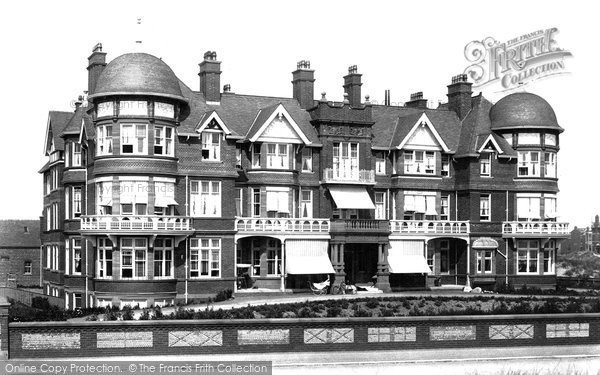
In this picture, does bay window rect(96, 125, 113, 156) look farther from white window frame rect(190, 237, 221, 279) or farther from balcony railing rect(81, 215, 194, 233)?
white window frame rect(190, 237, 221, 279)

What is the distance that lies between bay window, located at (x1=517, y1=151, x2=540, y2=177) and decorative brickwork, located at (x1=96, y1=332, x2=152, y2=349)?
37.1 m

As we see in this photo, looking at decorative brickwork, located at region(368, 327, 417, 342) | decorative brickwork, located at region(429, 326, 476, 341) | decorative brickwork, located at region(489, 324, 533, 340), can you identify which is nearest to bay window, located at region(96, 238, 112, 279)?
decorative brickwork, located at region(368, 327, 417, 342)

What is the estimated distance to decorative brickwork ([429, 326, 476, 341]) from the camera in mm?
27906

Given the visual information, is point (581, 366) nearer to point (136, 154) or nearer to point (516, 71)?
point (136, 154)

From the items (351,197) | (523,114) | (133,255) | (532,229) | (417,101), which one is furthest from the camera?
(417,101)

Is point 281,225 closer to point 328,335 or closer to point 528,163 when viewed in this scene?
point 528,163

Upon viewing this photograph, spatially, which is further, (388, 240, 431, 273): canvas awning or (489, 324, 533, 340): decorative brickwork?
(388, 240, 431, 273): canvas awning

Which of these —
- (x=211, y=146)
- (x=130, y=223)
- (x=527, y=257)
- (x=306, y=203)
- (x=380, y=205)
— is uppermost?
(x=211, y=146)

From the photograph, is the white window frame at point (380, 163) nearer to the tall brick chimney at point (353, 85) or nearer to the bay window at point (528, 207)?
the tall brick chimney at point (353, 85)

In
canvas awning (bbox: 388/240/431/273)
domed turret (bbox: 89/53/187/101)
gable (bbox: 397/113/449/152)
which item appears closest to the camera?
domed turret (bbox: 89/53/187/101)

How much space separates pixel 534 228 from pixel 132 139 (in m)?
26.2

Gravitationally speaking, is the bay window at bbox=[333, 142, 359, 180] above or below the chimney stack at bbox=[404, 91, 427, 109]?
below

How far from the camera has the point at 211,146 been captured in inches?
1966

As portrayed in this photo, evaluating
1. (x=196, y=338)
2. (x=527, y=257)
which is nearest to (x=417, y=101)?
(x=527, y=257)
